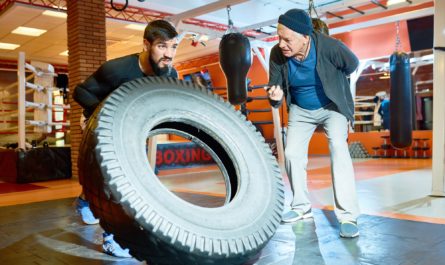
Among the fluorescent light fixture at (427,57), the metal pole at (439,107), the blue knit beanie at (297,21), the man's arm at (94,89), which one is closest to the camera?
the man's arm at (94,89)

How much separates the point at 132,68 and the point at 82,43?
17.5 ft

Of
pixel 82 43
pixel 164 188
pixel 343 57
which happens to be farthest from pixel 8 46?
pixel 164 188

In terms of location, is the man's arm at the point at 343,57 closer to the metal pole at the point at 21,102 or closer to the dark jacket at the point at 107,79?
the dark jacket at the point at 107,79

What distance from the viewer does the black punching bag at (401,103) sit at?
535 centimetres

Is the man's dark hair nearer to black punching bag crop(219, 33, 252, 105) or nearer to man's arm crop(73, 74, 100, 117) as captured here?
man's arm crop(73, 74, 100, 117)

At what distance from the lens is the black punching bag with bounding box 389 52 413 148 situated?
17.6 feet

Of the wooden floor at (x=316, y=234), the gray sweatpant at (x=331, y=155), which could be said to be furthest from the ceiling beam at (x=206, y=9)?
the gray sweatpant at (x=331, y=155)

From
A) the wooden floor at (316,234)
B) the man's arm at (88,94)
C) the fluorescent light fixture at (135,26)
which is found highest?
the fluorescent light fixture at (135,26)

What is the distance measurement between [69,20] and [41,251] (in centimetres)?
594

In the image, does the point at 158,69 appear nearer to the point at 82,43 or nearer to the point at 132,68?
the point at 132,68

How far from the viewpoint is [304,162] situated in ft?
9.13

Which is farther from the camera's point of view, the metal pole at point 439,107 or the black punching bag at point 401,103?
the black punching bag at point 401,103

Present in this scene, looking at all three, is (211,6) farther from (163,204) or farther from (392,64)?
(163,204)

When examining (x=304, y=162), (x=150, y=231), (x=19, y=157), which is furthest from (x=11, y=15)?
(x=150, y=231)
